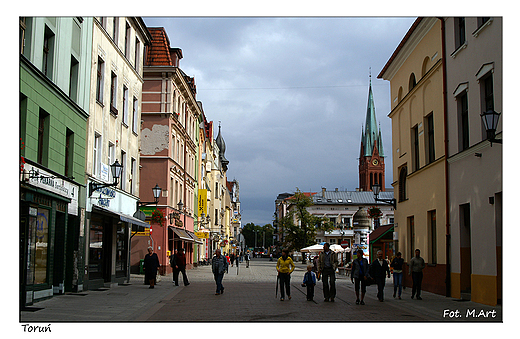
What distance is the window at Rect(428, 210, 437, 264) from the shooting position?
22328 mm

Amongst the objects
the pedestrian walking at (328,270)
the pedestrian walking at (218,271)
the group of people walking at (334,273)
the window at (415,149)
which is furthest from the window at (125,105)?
the window at (415,149)

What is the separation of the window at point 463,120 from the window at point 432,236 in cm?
400

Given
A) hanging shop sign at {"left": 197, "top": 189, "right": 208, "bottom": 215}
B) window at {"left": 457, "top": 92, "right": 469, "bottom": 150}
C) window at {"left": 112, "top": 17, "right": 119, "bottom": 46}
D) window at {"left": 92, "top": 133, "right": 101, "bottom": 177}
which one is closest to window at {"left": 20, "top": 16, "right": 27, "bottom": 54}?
window at {"left": 92, "top": 133, "right": 101, "bottom": 177}

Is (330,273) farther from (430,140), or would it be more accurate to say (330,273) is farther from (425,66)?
(425,66)

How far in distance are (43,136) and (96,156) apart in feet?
18.2

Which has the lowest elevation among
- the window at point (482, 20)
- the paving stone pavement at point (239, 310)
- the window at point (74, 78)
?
the paving stone pavement at point (239, 310)

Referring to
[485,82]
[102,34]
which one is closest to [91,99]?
[102,34]

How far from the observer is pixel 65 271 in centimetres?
1931

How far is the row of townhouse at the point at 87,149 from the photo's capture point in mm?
15727

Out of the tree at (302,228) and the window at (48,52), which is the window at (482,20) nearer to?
the window at (48,52)

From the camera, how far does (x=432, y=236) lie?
22.6m

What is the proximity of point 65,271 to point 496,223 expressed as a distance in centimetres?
1348

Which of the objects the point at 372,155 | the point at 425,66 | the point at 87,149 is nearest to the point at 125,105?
the point at 87,149

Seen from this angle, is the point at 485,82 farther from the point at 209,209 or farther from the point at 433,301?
the point at 209,209
